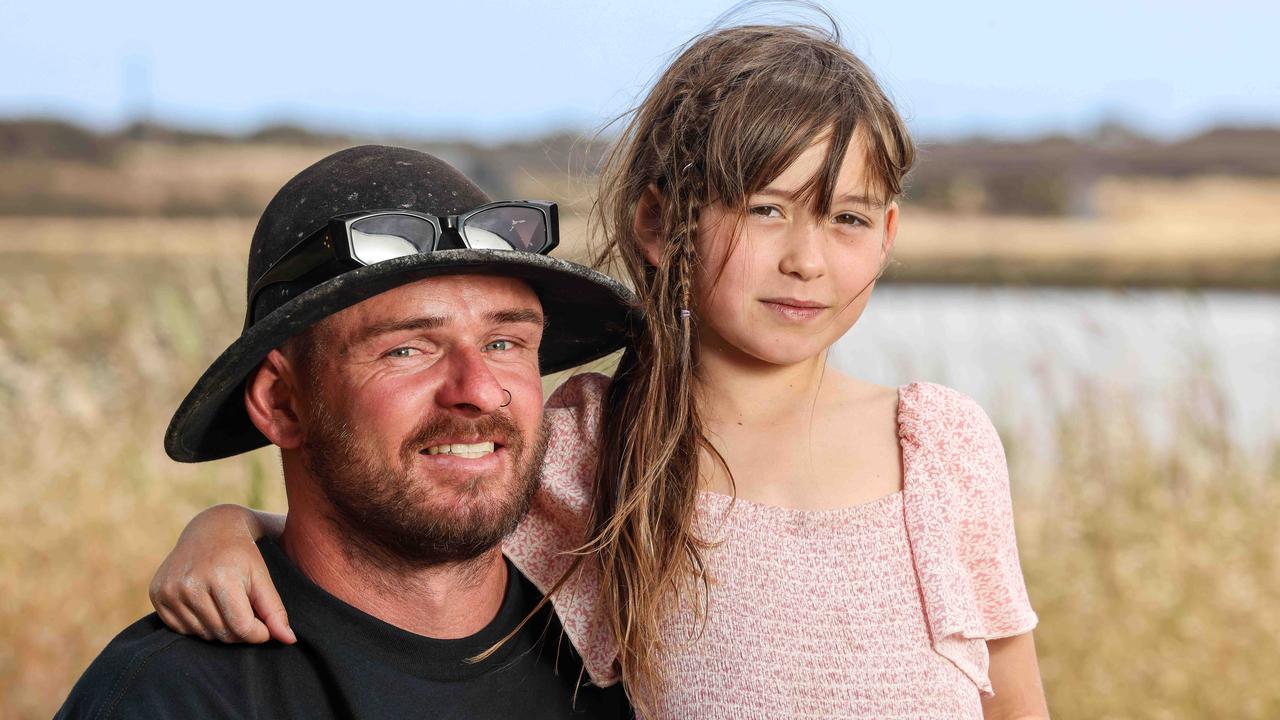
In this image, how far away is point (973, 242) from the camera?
9.97 m

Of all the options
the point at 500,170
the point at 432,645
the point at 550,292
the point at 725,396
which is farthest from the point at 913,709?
the point at 500,170

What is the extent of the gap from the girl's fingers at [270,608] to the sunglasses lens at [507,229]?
70 centimetres

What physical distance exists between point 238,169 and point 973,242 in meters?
11.5

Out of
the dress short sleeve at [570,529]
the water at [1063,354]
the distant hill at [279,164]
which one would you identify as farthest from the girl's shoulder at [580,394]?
the distant hill at [279,164]

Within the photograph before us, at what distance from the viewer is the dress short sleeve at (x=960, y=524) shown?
2438mm

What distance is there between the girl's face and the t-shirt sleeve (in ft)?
1.05

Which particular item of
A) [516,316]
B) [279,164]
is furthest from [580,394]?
[279,164]

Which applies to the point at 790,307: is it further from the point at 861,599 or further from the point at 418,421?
the point at 418,421

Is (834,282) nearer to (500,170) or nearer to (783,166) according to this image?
(783,166)

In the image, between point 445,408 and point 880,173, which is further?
point 880,173

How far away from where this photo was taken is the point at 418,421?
2322 mm

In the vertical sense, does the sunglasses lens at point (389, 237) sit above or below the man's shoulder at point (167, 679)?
above

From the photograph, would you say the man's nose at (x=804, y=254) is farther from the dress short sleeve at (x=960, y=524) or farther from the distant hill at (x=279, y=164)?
the distant hill at (x=279, y=164)

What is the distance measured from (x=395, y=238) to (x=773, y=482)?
34.0 inches
